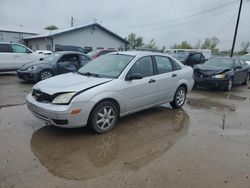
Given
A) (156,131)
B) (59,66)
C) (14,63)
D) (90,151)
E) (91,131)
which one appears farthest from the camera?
(14,63)

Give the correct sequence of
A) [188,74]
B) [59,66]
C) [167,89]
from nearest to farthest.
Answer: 1. [167,89]
2. [188,74]
3. [59,66]

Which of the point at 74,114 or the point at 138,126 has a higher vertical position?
the point at 74,114

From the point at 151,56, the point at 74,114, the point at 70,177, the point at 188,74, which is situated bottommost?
the point at 70,177

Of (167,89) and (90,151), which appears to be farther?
(167,89)

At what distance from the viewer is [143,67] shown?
5328 millimetres

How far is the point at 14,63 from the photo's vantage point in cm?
A: 1213

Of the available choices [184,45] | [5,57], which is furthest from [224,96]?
[184,45]

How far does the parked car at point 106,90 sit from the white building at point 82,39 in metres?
20.7

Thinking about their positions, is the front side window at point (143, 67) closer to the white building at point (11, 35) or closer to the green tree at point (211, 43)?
the white building at point (11, 35)

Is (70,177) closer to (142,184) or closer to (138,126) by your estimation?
(142,184)

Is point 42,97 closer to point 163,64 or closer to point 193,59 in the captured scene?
point 163,64

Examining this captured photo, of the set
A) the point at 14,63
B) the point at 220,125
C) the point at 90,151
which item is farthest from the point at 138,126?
the point at 14,63

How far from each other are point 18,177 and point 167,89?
13.1 feet

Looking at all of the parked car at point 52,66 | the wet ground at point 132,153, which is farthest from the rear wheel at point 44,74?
the wet ground at point 132,153
